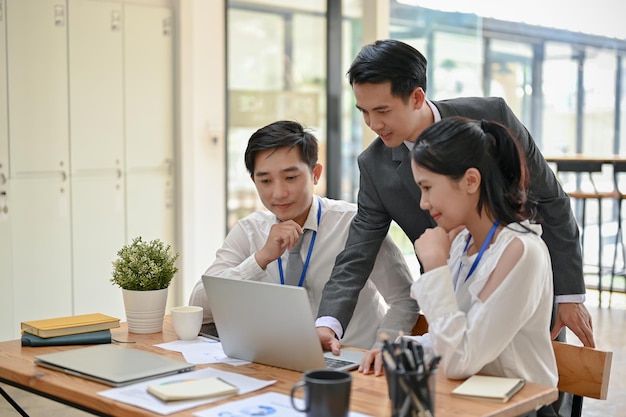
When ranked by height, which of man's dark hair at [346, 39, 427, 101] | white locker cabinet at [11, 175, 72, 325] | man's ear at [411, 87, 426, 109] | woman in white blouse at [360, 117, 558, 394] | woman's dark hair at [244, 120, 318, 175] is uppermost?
man's dark hair at [346, 39, 427, 101]

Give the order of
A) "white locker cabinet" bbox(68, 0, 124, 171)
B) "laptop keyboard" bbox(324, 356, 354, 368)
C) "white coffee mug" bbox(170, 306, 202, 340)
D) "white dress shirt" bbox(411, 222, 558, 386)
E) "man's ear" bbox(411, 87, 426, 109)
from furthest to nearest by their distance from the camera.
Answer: "white locker cabinet" bbox(68, 0, 124, 171)
"man's ear" bbox(411, 87, 426, 109)
"white coffee mug" bbox(170, 306, 202, 340)
"laptop keyboard" bbox(324, 356, 354, 368)
"white dress shirt" bbox(411, 222, 558, 386)

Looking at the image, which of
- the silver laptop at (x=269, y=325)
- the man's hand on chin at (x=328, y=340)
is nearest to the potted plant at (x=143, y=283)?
the silver laptop at (x=269, y=325)

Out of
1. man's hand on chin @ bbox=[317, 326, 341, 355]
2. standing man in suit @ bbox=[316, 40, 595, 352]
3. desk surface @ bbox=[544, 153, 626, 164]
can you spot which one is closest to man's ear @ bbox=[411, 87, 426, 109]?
standing man in suit @ bbox=[316, 40, 595, 352]

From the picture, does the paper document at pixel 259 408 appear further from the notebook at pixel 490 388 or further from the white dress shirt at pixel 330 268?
the white dress shirt at pixel 330 268

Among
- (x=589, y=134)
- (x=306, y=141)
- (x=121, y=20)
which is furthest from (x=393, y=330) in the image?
(x=589, y=134)

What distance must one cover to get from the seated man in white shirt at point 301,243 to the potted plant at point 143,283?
165mm

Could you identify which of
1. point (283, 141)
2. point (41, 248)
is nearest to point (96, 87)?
point (41, 248)

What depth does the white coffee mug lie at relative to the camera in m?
2.37

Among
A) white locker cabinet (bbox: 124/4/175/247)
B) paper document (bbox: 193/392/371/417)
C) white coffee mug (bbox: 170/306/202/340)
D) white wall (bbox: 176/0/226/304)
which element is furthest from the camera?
white wall (bbox: 176/0/226/304)

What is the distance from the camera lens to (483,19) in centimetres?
636

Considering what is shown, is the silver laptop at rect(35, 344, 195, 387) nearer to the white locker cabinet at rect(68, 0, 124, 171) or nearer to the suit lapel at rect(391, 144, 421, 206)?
the suit lapel at rect(391, 144, 421, 206)

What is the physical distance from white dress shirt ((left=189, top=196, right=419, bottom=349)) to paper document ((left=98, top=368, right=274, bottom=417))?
0.64m

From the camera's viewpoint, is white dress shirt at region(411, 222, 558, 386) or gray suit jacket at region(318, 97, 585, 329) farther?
gray suit jacket at region(318, 97, 585, 329)

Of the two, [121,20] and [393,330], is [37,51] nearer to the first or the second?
[121,20]
